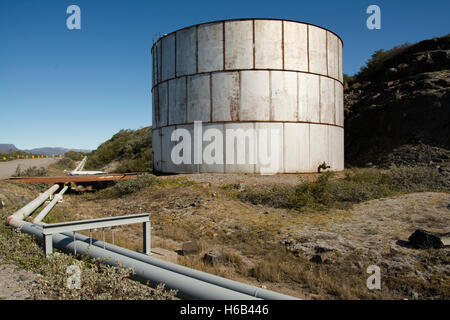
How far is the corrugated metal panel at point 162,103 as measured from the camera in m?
17.0

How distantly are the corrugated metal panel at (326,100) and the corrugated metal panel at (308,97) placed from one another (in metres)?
0.35

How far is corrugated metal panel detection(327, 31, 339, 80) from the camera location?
16672mm

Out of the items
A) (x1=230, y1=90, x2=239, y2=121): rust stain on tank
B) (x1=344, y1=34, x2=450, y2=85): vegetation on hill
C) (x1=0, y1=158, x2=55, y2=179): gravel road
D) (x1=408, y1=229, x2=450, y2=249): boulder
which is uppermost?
(x1=344, y1=34, x2=450, y2=85): vegetation on hill

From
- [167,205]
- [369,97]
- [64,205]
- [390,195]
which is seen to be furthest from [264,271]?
[369,97]

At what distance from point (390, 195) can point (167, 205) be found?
7731mm

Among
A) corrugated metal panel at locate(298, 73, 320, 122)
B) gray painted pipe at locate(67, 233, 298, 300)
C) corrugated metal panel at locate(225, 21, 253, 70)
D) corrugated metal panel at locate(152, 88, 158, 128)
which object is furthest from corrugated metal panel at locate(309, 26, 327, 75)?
gray painted pipe at locate(67, 233, 298, 300)

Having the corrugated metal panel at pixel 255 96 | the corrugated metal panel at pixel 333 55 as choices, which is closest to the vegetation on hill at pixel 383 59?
the corrugated metal panel at pixel 333 55

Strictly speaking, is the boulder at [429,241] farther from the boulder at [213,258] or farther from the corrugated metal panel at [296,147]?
the corrugated metal panel at [296,147]

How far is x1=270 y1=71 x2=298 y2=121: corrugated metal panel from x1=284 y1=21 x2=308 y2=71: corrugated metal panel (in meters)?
0.55

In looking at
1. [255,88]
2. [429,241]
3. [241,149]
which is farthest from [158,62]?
[429,241]

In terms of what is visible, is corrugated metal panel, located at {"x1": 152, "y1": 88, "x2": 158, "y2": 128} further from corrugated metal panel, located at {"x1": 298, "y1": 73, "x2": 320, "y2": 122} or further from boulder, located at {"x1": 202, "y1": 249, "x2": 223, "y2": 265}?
boulder, located at {"x1": 202, "y1": 249, "x2": 223, "y2": 265}

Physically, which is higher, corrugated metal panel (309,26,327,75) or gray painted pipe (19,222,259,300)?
corrugated metal panel (309,26,327,75)

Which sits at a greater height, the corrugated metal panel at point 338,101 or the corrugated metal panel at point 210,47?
the corrugated metal panel at point 210,47

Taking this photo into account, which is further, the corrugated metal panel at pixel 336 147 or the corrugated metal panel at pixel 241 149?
the corrugated metal panel at pixel 336 147
